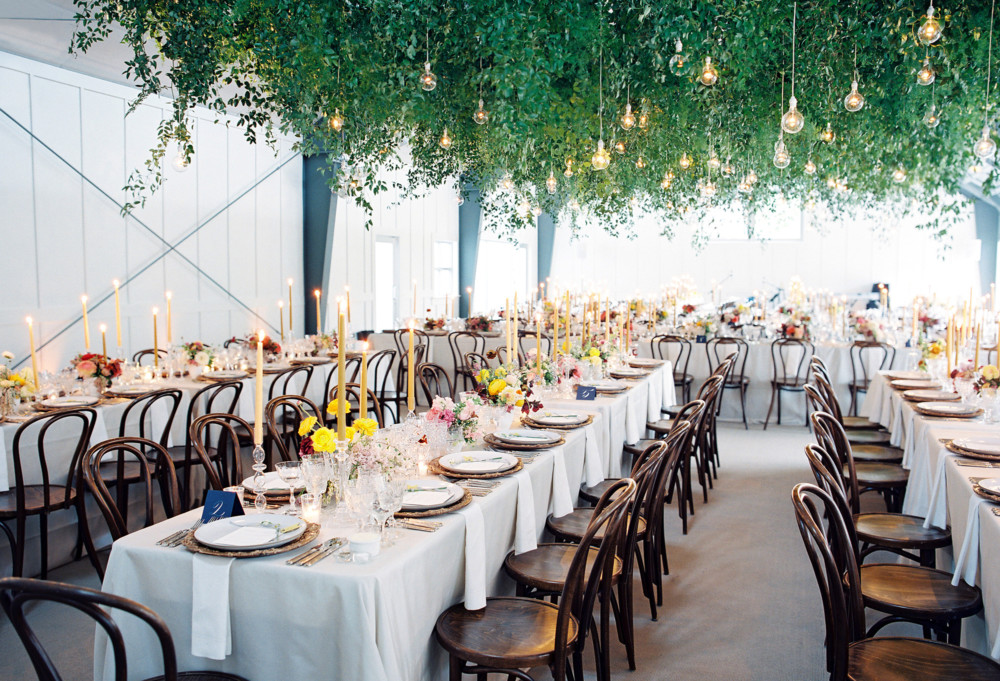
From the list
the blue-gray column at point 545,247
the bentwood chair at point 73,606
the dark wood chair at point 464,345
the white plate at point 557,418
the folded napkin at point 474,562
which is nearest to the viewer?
the bentwood chair at point 73,606

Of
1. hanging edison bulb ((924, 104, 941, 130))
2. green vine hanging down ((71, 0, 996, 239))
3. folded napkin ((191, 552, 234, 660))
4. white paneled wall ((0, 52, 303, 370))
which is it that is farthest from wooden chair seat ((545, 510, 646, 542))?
white paneled wall ((0, 52, 303, 370))

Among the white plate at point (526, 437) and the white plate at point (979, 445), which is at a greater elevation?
the white plate at point (526, 437)

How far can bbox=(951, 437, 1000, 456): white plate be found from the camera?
138 inches

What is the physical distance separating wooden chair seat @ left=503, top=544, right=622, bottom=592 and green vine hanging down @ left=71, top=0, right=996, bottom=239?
243cm

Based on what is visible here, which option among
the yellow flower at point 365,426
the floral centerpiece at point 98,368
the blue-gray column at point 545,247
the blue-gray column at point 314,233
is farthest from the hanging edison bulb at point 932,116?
the blue-gray column at point 545,247

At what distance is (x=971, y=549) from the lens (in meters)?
2.86

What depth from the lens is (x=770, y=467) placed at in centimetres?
670

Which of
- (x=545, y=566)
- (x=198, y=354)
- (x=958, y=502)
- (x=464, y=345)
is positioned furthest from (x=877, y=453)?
(x=464, y=345)

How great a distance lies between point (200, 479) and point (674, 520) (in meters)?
3.12

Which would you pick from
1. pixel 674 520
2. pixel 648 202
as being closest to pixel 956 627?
pixel 674 520

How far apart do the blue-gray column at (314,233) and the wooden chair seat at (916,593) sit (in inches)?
336

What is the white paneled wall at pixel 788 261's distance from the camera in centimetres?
1752

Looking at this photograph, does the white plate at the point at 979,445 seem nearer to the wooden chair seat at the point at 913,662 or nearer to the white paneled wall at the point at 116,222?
the wooden chair seat at the point at 913,662

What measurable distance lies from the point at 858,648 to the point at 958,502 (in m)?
1.05
